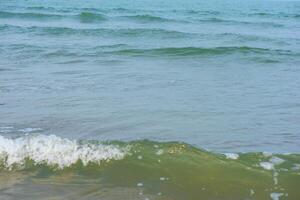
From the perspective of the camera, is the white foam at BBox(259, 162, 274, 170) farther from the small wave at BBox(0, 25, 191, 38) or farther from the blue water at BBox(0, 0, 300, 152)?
the small wave at BBox(0, 25, 191, 38)

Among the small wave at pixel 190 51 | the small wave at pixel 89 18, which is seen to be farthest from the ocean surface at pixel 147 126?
the small wave at pixel 89 18

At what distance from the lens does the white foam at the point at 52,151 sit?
567 cm

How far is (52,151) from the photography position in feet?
19.1

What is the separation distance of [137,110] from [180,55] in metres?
8.08

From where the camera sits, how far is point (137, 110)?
8.39m

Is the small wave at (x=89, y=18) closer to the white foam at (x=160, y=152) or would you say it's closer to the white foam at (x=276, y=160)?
the white foam at (x=160, y=152)

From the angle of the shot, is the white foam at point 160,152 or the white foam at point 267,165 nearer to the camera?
the white foam at point 267,165

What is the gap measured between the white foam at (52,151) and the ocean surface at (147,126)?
1 cm

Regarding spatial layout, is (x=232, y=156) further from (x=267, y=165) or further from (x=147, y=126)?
(x=147, y=126)

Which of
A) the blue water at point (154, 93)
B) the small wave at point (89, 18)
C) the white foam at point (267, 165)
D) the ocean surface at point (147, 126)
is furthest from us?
the small wave at point (89, 18)

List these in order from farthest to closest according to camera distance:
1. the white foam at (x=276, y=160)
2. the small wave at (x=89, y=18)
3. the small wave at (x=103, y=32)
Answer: the small wave at (x=89, y=18)
the small wave at (x=103, y=32)
the white foam at (x=276, y=160)

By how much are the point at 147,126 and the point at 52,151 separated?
196cm

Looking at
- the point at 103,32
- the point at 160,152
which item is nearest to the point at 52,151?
the point at 160,152

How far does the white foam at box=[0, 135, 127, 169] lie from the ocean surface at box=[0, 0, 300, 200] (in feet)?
0.04
